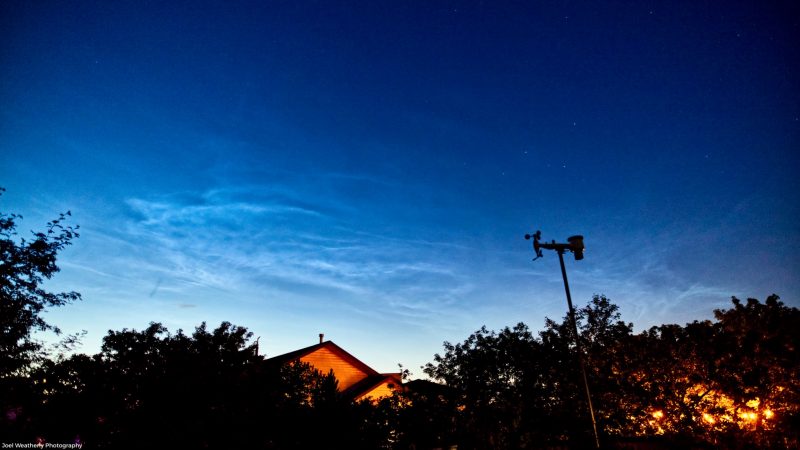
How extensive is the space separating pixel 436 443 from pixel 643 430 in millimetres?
10610

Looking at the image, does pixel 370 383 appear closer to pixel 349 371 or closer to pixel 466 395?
pixel 349 371

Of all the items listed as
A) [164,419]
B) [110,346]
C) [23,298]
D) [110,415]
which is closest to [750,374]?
[164,419]

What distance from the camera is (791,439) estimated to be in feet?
41.2

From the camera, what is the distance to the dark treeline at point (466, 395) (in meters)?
9.90

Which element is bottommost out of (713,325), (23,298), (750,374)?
(750,374)

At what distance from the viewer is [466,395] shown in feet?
49.6

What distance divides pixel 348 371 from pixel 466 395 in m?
16.5

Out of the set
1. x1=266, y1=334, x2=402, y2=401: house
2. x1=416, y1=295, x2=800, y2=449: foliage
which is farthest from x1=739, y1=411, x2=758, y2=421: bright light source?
x1=266, y1=334, x2=402, y2=401: house

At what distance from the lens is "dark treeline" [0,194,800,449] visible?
990 cm

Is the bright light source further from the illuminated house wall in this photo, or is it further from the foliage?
the illuminated house wall

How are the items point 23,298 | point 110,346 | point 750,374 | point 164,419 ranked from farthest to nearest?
point 23,298, point 750,374, point 110,346, point 164,419

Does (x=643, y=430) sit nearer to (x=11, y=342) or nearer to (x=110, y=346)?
(x=110, y=346)

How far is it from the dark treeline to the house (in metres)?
12.9

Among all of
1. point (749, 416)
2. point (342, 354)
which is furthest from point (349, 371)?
point (749, 416)
